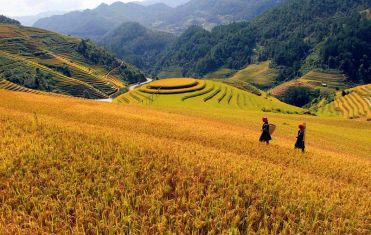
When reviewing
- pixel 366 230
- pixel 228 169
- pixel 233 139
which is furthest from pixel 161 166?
pixel 233 139

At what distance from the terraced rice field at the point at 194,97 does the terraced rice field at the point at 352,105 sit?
12.5 meters

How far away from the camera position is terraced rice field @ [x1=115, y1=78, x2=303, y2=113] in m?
115

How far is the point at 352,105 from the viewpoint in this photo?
12362cm

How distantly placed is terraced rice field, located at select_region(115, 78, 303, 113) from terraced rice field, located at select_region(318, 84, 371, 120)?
1252cm

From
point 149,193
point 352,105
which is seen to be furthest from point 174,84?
point 149,193

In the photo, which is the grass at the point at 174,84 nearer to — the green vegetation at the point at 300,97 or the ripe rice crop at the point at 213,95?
the ripe rice crop at the point at 213,95

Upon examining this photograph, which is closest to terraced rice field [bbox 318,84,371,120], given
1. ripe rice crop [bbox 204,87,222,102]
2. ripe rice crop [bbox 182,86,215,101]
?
ripe rice crop [bbox 204,87,222,102]

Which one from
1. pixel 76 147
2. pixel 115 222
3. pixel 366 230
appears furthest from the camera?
pixel 76 147

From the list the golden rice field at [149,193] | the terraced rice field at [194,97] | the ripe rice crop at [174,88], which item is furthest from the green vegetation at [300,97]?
the golden rice field at [149,193]

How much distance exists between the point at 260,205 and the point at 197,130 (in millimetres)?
17029

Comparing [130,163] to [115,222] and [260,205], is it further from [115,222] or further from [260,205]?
[260,205]

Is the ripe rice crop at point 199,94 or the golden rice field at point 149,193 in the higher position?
the ripe rice crop at point 199,94

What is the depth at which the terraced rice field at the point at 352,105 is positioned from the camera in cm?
11050

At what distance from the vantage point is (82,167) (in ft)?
39.8
